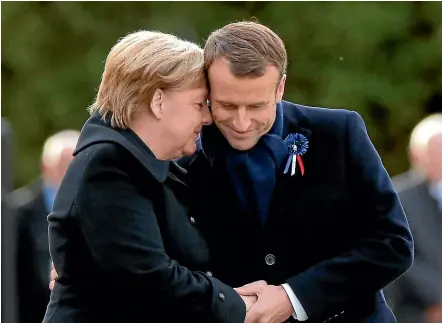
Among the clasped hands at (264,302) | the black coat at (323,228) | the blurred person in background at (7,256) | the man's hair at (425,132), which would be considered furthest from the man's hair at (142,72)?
the man's hair at (425,132)

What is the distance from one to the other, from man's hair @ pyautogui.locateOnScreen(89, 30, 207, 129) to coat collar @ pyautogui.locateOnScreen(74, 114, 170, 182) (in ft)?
0.11

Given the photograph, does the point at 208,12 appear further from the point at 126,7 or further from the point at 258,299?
the point at 258,299

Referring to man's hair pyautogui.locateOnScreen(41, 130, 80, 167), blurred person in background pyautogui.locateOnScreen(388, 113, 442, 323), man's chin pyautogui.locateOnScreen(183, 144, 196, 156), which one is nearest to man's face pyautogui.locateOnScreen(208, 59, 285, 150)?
man's chin pyautogui.locateOnScreen(183, 144, 196, 156)

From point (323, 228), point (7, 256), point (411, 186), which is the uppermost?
point (323, 228)

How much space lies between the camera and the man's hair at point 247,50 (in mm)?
4277

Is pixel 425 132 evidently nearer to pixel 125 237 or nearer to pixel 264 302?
pixel 264 302

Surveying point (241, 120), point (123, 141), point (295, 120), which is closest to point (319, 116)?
point (295, 120)

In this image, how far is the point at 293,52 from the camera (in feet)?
41.2

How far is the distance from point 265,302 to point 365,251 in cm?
40

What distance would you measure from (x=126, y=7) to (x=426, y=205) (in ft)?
19.5

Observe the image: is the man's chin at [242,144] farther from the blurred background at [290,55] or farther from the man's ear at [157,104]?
the blurred background at [290,55]

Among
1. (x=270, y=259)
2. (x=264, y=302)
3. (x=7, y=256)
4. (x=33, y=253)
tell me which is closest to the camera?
(x=264, y=302)

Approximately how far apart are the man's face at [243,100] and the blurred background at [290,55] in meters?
7.16

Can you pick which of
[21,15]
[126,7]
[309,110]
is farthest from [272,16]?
[309,110]
